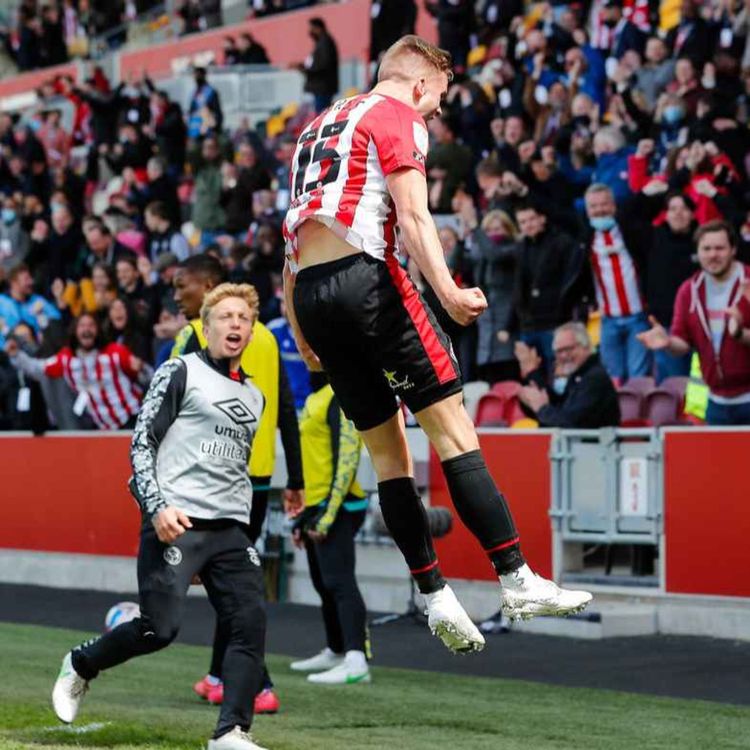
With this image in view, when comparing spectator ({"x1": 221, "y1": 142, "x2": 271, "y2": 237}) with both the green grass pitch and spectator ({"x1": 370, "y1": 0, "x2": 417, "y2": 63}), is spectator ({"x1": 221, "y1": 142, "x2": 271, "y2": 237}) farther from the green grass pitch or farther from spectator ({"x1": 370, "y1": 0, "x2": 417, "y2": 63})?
the green grass pitch

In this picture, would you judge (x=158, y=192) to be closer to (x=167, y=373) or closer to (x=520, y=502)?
(x=520, y=502)

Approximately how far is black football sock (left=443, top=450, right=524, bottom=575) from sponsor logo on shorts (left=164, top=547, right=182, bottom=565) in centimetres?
176

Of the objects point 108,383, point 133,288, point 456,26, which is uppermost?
point 456,26

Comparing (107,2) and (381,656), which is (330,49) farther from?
(381,656)

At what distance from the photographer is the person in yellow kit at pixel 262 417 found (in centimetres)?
896

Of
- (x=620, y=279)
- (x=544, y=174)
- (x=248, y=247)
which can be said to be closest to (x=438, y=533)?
(x=620, y=279)

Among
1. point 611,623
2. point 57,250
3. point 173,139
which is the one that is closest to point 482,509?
point 611,623

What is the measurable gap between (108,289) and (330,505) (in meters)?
9.31

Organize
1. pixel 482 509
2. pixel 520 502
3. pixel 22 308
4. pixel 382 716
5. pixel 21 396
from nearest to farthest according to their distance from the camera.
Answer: pixel 482 509 < pixel 382 716 < pixel 520 502 < pixel 21 396 < pixel 22 308

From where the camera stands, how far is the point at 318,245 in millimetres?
6258

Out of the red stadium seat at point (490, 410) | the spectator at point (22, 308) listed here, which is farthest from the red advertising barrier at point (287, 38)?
the red stadium seat at point (490, 410)

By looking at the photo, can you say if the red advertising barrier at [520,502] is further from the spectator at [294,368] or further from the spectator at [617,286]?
the spectator at [294,368]

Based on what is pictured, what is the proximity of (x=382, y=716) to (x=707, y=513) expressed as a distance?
3951 millimetres

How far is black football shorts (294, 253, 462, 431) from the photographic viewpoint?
6.12 metres
